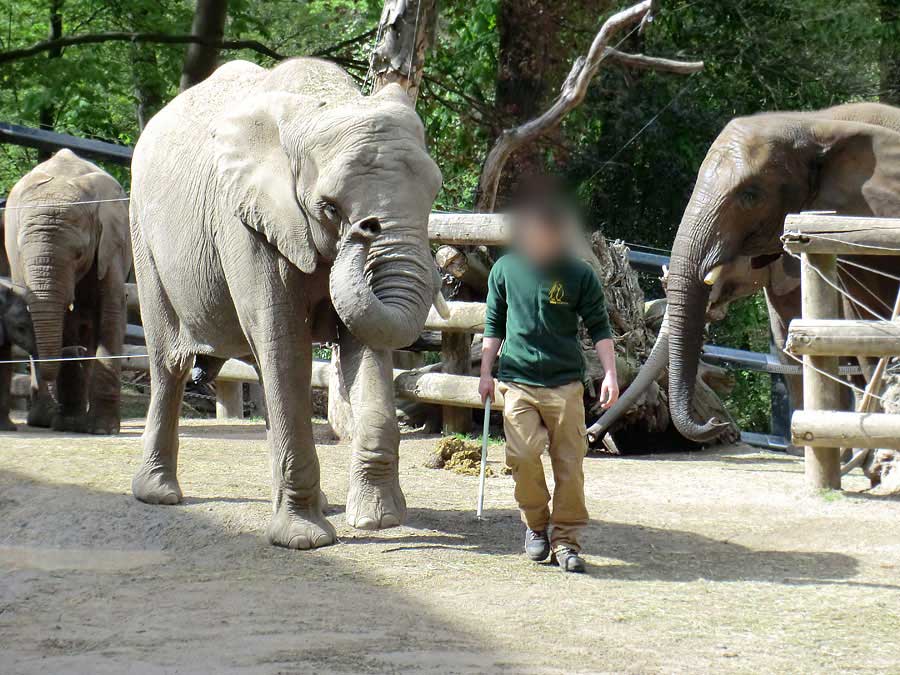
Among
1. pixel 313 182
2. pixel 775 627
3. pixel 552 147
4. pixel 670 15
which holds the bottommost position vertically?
pixel 775 627

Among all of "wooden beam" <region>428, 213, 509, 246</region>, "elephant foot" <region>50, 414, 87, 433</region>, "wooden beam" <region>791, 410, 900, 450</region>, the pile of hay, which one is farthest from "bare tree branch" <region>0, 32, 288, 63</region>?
"wooden beam" <region>791, 410, 900, 450</region>

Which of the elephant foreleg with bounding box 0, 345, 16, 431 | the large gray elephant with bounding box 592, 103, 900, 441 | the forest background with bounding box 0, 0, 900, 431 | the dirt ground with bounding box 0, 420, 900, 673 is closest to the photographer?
the dirt ground with bounding box 0, 420, 900, 673

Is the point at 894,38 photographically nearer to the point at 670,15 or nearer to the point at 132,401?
the point at 670,15

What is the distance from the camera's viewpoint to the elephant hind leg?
7547mm

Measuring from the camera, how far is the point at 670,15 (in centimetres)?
1783

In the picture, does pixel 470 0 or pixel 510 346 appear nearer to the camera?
pixel 510 346

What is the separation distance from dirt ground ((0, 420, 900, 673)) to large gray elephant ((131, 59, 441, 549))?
41 centimetres

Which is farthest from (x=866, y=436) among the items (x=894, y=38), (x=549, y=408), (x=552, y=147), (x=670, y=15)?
(x=894, y=38)

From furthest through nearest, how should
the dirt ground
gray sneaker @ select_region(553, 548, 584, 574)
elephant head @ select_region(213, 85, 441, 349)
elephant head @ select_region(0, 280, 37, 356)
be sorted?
elephant head @ select_region(0, 280, 37, 356), gray sneaker @ select_region(553, 548, 584, 574), elephant head @ select_region(213, 85, 441, 349), the dirt ground

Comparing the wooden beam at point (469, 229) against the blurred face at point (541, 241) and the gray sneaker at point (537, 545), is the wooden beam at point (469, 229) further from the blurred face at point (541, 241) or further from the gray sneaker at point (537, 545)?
the gray sneaker at point (537, 545)

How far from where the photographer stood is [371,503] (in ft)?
21.7

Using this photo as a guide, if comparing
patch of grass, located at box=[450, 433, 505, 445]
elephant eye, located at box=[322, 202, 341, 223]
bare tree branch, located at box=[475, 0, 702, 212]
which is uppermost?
bare tree branch, located at box=[475, 0, 702, 212]

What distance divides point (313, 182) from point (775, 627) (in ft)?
9.46

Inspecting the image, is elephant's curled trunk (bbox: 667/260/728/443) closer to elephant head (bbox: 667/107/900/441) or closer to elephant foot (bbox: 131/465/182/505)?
elephant head (bbox: 667/107/900/441)
